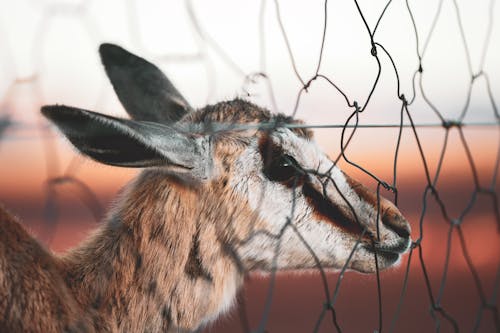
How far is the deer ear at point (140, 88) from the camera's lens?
3.02 meters

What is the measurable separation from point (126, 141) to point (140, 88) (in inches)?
47.7

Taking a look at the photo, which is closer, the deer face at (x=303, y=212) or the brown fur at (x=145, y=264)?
the brown fur at (x=145, y=264)

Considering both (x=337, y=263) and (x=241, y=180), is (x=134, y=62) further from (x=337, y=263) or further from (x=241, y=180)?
(x=337, y=263)

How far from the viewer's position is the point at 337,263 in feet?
8.03

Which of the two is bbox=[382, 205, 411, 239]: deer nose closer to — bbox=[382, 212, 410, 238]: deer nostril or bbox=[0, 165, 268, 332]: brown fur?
bbox=[382, 212, 410, 238]: deer nostril

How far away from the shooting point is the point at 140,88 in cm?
307

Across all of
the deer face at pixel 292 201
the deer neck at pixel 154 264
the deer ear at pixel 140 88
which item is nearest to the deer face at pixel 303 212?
the deer face at pixel 292 201

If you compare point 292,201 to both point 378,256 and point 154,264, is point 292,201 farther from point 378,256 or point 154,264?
point 154,264

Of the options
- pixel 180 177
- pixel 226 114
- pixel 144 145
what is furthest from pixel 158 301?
pixel 226 114

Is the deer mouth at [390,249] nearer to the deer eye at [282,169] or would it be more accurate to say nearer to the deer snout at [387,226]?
the deer snout at [387,226]

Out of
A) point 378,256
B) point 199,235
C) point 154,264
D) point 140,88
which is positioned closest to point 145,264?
point 154,264

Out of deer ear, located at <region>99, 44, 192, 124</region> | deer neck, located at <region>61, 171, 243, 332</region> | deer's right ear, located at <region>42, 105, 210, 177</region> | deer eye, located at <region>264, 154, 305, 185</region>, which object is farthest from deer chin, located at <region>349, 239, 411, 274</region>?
deer ear, located at <region>99, 44, 192, 124</region>

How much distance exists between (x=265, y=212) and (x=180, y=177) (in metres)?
0.36

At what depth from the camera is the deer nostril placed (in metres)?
2.47
